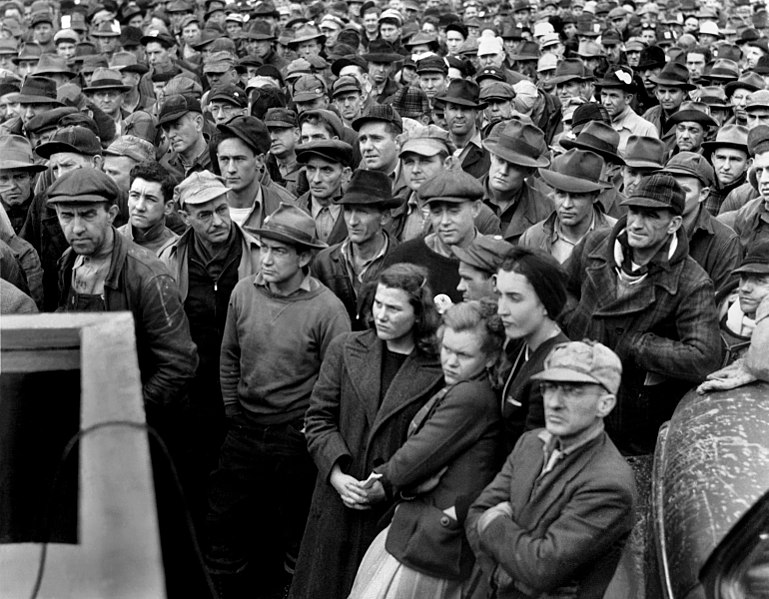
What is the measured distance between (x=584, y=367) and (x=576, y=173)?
9.93 feet

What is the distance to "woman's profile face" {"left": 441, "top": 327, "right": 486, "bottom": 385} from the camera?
4391 mm

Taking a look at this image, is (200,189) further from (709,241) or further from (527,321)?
(709,241)

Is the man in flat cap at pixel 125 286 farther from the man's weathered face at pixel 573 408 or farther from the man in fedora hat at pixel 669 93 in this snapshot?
the man in fedora hat at pixel 669 93

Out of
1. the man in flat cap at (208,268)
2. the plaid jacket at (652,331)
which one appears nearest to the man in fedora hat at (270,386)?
the man in flat cap at (208,268)

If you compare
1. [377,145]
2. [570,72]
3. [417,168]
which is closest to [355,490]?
[417,168]

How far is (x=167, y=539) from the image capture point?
2.22 metres

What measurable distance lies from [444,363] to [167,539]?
7.61 ft

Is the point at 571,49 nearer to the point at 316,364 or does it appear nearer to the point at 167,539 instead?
the point at 316,364

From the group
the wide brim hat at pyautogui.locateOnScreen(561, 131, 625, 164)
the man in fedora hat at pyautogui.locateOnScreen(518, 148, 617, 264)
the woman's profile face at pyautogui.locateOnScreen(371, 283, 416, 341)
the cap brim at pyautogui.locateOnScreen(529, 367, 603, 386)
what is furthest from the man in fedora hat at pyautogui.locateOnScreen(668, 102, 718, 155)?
the cap brim at pyautogui.locateOnScreen(529, 367, 603, 386)

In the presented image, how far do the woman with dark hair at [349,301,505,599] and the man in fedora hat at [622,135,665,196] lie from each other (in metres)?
3.30

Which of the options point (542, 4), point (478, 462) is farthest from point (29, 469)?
point (542, 4)

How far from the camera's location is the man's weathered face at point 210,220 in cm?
616

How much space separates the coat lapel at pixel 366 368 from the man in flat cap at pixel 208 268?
4.64 ft

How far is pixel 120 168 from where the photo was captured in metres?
7.62
